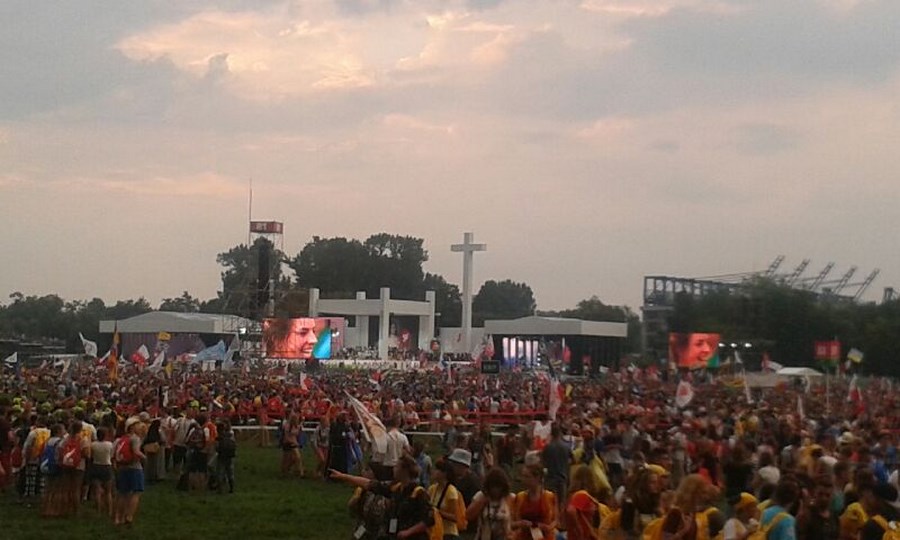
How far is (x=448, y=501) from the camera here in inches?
364

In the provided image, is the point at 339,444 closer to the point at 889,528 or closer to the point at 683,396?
the point at 683,396

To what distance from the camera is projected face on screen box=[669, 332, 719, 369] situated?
49594 millimetres

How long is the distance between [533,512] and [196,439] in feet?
43.0

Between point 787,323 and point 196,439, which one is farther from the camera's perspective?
point 787,323

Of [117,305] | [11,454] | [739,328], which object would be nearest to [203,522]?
[11,454]

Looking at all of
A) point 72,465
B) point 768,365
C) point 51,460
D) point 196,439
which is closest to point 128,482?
point 72,465

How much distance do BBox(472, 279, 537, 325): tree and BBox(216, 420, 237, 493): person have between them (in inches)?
5612

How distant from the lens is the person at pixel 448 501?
921 cm

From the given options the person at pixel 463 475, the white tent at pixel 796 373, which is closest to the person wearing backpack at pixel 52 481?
the person at pixel 463 475

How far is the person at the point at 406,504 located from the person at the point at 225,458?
1219cm

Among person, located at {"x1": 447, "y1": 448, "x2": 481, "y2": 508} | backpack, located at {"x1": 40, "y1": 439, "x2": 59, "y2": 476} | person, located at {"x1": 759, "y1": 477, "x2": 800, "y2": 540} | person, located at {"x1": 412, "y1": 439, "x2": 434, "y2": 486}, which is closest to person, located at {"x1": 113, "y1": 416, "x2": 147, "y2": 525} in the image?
backpack, located at {"x1": 40, "y1": 439, "x2": 59, "y2": 476}

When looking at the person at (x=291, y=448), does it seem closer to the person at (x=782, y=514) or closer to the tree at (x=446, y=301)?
the person at (x=782, y=514)

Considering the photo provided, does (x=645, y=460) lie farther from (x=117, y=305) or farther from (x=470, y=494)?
(x=117, y=305)

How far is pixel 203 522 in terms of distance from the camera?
16.9 m
